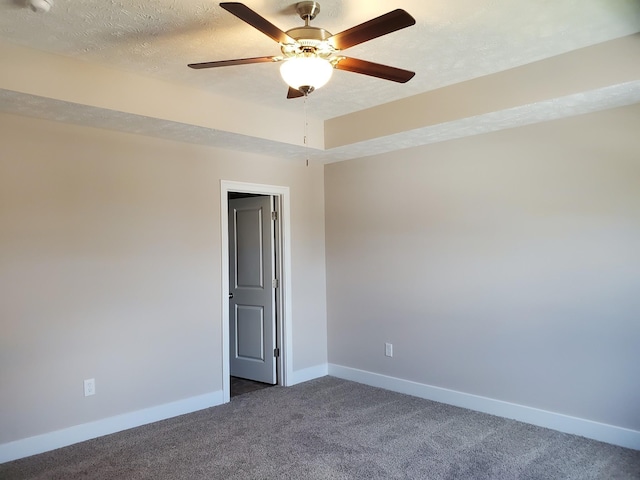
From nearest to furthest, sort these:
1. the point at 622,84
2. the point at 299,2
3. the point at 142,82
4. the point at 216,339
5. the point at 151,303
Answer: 1. the point at 299,2
2. the point at 622,84
3. the point at 142,82
4. the point at 151,303
5. the point at 216,339

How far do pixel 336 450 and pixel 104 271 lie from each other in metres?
2.16

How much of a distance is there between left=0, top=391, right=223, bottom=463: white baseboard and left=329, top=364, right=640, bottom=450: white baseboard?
1.55 metres

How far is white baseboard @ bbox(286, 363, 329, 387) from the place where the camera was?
4781mm

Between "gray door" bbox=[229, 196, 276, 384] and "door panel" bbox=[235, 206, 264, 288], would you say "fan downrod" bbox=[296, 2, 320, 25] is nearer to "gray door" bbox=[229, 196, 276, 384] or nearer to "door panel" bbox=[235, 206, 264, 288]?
"gray door" bbox=[229, 196, 276, 384]

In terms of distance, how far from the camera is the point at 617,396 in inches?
126

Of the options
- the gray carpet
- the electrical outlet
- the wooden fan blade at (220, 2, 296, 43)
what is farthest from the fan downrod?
the electrical outlet

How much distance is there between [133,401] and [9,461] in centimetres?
86

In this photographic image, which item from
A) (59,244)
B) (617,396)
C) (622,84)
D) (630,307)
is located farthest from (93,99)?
(617,396)

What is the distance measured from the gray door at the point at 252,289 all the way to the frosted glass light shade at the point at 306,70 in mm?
2698

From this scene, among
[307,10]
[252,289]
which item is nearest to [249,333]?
[252,289]

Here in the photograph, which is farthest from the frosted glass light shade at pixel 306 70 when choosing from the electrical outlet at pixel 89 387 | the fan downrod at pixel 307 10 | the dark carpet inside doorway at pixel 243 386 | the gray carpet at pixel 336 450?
the dark carpet inside doorway at pixel 243 386

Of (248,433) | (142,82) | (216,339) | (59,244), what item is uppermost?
(142,82)

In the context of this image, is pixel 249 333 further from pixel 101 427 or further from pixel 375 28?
pixel 375 28

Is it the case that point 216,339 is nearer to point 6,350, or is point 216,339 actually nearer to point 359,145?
point 6,350
